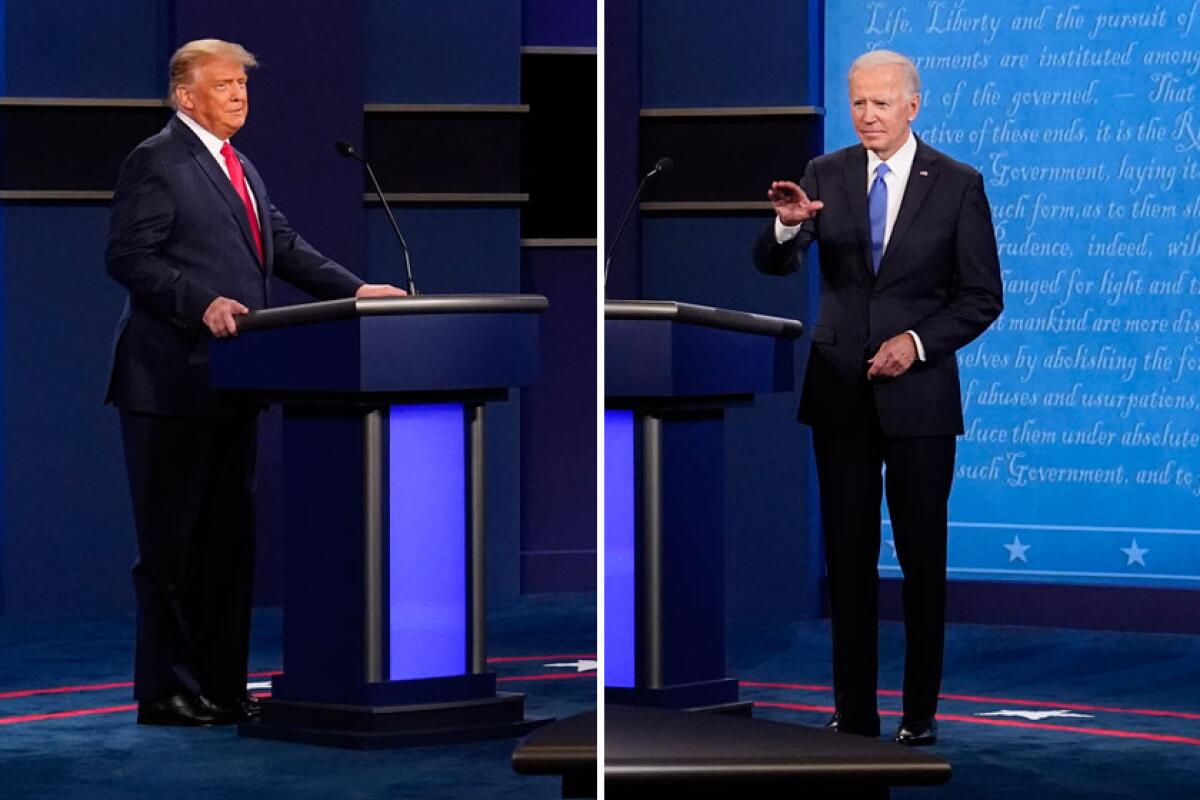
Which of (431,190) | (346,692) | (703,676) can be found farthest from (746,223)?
(346,692)

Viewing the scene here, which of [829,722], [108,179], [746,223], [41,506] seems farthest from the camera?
[108,179]

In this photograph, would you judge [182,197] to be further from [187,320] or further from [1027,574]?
[1027,574]

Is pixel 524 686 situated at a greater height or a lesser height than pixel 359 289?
lesser

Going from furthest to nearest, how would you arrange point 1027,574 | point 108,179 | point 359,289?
1. point 108,179
2. point 359,289
3. point 1027,574

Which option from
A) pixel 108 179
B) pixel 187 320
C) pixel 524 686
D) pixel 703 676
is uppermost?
pixel 108 179

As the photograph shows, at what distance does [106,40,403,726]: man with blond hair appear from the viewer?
10.3 ft

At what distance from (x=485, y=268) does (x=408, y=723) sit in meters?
0.65

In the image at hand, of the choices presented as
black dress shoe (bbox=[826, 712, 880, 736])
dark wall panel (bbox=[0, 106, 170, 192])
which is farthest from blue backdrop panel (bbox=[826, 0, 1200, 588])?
dark wall panel (bbox=[0, 106, 170, 192])

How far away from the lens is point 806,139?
159cm

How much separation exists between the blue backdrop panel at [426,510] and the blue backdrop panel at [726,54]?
1503mm

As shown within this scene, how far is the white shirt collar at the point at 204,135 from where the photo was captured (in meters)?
3.19

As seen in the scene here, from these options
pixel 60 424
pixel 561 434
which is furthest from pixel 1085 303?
pixel 60 424

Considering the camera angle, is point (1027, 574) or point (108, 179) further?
point (108, 179)

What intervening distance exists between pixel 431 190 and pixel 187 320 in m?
0.77
